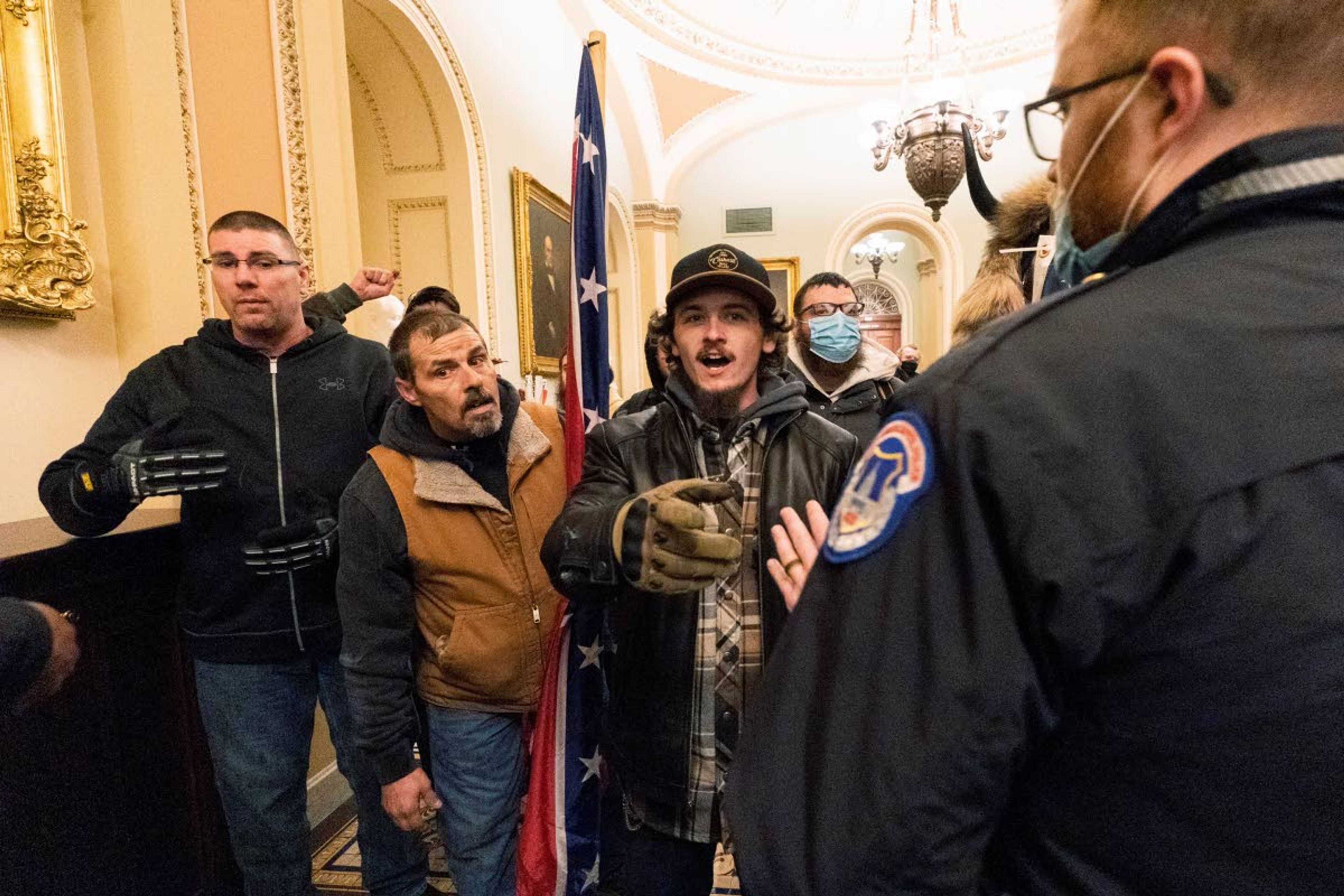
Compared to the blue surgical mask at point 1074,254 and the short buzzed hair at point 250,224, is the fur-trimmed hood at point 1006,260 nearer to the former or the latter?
the blue surgical mask at point 1074,254

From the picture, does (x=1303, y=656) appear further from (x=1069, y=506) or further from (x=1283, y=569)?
(x=1069, y=506)

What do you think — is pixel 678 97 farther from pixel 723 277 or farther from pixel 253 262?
pixel 723 277

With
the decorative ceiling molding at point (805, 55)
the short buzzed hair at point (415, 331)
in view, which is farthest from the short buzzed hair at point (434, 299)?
the decorative ceiling molding at point (805, 55)

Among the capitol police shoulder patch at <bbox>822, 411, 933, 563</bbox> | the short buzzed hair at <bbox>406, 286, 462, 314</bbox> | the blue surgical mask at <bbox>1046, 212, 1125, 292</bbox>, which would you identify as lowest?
the capitol police shoulder patch at <bbox>822, 411, 933, 563</bbox>

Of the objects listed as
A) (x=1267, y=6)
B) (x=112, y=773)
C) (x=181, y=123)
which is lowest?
(x=112, y=773)

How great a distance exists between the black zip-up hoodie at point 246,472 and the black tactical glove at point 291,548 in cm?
8

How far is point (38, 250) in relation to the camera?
2029 millimetres

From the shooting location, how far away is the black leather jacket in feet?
4.25

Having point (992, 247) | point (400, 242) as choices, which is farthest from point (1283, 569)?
point (400, 242)

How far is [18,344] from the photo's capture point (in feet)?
6.72

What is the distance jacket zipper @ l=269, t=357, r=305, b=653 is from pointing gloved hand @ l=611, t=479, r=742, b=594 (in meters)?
1.23

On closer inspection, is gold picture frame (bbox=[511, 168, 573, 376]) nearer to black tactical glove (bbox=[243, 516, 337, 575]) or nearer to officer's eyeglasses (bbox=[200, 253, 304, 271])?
officer's eyeglasses (bbox=[200, 253, 304, 271])

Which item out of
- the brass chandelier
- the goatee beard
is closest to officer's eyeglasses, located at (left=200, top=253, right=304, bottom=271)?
the goatee beard

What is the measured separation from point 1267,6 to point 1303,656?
0.48m
